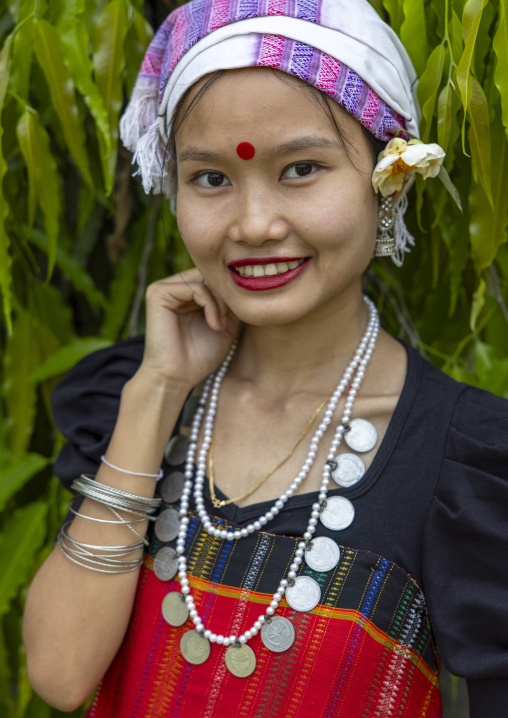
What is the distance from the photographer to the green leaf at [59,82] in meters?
1.27

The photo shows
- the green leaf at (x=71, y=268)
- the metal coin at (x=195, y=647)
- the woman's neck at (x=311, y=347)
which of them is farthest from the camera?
the green leaf at (x=71, y=268)

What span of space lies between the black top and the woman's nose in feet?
1.15

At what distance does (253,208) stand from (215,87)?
184 millimetres

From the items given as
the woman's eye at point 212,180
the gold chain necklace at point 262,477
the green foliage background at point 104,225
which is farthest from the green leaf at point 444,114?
the gold chain necklace at point 262,477

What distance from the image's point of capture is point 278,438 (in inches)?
48.9

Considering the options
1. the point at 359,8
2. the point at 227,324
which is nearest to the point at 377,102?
the point at 359,8

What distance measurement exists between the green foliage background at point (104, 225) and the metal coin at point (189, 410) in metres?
0.38

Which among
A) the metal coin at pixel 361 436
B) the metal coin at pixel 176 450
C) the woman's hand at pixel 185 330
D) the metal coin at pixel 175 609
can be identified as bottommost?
the metal coin at pixel 175 609

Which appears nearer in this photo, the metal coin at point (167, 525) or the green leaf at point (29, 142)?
the metal coin at point (167, 525)

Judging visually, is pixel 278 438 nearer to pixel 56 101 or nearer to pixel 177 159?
pixel 177 159

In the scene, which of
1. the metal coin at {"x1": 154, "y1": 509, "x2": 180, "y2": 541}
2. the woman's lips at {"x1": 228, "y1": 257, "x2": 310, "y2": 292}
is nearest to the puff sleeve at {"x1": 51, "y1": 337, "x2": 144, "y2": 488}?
the metal coin at {"x1": 154, "y1": 509, "x2": 180, "y2": 541}

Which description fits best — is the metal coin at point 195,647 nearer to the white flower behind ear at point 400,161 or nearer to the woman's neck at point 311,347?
the woman's neck at point 311,347

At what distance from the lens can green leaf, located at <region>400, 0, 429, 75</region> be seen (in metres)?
1.16

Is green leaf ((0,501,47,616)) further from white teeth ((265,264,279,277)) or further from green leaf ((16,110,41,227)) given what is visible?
white teeth ((265,264,279,277))
